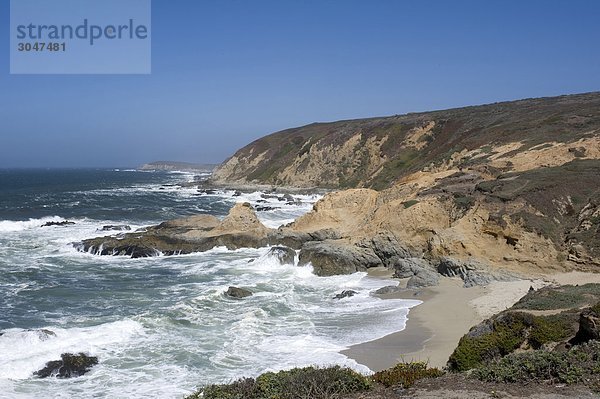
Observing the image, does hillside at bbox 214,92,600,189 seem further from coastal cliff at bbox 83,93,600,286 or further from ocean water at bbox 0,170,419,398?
ocean water at bbox 0,170,419,398

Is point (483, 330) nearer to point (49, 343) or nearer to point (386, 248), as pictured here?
point (49, 343)

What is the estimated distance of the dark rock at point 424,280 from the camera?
20.0 metres

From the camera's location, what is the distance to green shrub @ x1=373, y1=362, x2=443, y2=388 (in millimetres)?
8383

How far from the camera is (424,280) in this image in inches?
794

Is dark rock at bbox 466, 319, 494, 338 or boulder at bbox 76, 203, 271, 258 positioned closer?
dark rock at bbox 466, 319, 494, 338

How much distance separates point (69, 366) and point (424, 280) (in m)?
12.7

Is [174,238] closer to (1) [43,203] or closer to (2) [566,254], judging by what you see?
(2) [566,254]

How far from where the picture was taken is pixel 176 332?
1560 centimetres

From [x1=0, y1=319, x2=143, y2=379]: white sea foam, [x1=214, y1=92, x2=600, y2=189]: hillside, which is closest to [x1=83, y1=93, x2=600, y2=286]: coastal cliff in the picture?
[x1=214, y1=92, x2=600, y2=189]: hillside

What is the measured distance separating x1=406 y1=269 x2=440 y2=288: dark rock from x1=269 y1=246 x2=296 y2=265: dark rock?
6.55 m

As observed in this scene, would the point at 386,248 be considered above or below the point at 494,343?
below

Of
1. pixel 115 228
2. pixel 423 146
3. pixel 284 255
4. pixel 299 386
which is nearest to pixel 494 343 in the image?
pixel 299 386

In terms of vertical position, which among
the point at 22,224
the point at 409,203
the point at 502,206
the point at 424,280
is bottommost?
the point at 22,224

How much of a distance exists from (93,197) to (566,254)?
195 ft
